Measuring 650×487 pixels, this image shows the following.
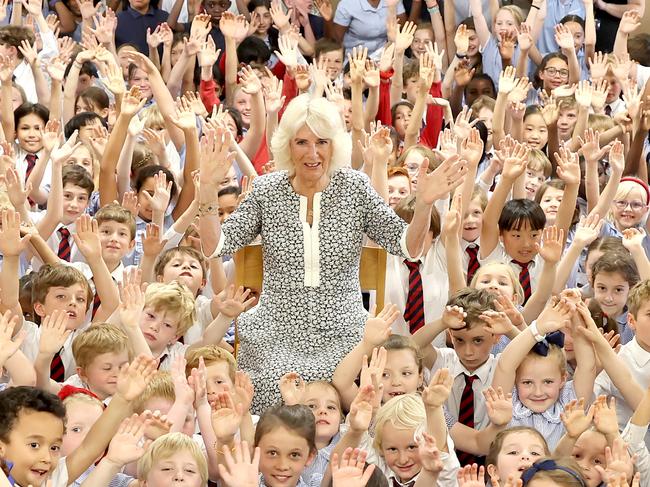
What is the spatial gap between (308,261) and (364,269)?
29cm

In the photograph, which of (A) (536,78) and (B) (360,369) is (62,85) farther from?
(B) (360,369)

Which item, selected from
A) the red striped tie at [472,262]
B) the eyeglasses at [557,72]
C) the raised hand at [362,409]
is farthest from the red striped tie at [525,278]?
the eyeglasses at [557,72]

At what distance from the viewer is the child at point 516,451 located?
392 cm

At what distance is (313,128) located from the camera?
4082 mm

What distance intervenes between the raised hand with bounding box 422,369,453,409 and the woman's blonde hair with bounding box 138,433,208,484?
2.15ft

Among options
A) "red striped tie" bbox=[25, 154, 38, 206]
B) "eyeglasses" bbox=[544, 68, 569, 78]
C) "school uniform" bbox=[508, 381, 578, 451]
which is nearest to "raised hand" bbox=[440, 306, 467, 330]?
"school uniform" bbox=[508, 381, 578, 451]

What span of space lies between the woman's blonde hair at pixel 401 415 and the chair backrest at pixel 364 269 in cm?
40

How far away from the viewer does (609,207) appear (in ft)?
18.2

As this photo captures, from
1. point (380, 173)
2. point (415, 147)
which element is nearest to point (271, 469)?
point (380, 173)

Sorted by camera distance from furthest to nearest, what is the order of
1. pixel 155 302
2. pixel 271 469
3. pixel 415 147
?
pixel 415 147
pixel 155 302
pixel 271 469

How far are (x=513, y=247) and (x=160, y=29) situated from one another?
3085 mm

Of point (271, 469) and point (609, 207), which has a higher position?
point (609, 207)

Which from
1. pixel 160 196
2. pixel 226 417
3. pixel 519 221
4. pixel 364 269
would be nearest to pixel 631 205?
pixel 519 221

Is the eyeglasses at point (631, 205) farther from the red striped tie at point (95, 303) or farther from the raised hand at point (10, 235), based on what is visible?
the raised hand at point (10, 235)
